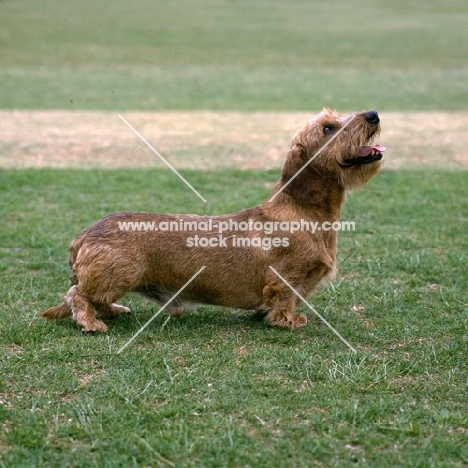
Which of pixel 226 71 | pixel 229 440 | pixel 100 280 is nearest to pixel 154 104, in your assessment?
pixel 226 71

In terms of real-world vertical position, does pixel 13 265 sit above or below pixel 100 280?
below

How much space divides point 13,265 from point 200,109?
1534cm

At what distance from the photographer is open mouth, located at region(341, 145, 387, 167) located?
20.5 feet

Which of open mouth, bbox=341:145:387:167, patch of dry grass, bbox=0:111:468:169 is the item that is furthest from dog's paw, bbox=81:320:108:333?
patch of dry grass, bbox=0:111:468:169

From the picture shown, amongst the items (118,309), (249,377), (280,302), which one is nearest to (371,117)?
(280,302)

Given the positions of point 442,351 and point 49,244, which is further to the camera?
point 49,244

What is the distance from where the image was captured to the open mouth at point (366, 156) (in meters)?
6.24

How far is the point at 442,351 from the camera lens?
227 inches

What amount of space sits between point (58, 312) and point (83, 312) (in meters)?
0.29

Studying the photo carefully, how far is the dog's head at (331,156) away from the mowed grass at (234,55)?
1602 cm

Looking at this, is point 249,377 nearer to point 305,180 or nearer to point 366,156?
point 305,180

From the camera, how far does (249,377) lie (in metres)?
5.28

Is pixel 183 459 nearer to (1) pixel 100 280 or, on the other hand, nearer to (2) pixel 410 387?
(2) pixel 410 387

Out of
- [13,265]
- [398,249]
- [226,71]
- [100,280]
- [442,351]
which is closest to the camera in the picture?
[442,351]
